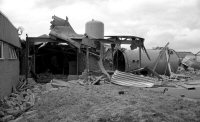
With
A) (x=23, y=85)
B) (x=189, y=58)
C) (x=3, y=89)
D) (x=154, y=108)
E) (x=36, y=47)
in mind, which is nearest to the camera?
(x=154, y=108)

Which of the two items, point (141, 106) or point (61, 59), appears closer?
point (141, 106)

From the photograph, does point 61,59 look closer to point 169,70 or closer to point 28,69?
point 28,69

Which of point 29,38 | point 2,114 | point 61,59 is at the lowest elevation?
point 2,114

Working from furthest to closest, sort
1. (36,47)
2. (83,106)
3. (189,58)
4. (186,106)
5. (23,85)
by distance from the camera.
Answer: (189,58)
(36,47)
(23,85)
(83,106)
(186,106)

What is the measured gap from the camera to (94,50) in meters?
20.4

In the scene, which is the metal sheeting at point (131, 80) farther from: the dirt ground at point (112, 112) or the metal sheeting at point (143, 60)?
the metal sheeting at point (143, 60)

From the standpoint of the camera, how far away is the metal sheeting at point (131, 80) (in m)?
14.1

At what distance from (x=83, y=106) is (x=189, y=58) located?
29.5m

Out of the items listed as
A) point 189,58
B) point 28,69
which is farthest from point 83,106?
point 189,58

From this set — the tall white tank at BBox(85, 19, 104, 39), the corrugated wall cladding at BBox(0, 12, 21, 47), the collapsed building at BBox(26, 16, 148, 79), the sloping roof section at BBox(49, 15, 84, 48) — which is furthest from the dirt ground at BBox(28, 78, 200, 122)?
the tall white tank at BBox(85, 19, 104, 39)

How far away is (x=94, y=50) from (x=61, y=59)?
3688 mm

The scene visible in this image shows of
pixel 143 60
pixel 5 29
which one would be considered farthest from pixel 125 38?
pixel 5 29

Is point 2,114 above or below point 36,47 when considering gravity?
below

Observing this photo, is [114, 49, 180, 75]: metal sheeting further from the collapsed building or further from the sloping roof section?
the sloping roof section
